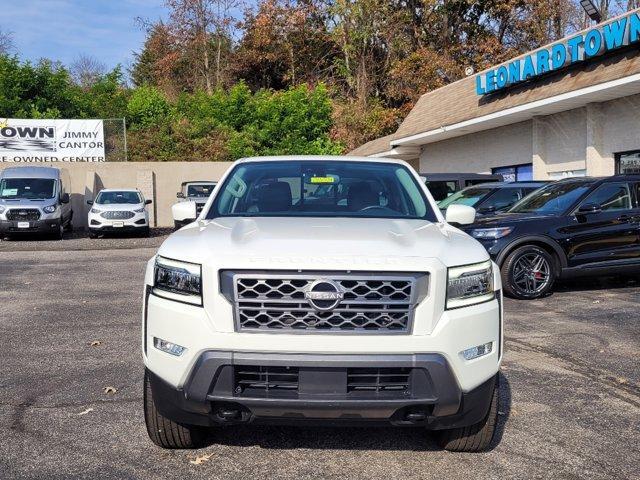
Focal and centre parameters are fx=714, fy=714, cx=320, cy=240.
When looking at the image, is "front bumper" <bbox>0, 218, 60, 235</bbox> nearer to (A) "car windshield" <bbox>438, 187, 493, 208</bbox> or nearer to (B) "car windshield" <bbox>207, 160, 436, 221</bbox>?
(A) "car windshield" <bbox>438, 187, 493, 208</bbox>

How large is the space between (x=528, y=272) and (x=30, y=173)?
1847cm

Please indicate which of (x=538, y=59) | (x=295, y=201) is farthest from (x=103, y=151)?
(x=295, y=201)

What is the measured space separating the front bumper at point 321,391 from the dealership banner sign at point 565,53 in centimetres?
1364

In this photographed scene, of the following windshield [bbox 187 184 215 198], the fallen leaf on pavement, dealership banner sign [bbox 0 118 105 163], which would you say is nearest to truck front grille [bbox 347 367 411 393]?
the fallen leaf on pavement

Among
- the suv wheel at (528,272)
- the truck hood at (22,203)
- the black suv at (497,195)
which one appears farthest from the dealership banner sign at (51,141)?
the suv wheel at (528,272)

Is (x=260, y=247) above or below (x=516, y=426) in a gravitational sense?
above

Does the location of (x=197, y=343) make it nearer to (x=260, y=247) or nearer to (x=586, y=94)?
(x=260, y=247)

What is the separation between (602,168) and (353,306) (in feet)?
50.1

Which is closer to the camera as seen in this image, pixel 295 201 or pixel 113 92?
pixel 295 201

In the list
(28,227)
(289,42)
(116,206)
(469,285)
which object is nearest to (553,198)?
(469,285)

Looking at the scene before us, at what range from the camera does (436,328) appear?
3.55 meters

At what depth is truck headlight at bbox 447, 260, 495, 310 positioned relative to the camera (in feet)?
12.0

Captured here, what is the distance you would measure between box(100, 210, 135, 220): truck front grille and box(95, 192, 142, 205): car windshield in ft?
2.36

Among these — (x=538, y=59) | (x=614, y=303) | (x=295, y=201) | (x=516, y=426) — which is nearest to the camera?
(x=516, y=426)
